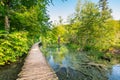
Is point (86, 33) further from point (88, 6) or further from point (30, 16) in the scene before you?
point (30, 16)

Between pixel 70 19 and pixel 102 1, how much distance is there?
1849 centimetres

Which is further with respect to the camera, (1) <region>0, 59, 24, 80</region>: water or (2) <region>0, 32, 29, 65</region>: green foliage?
(2) <region>0, 32, 29, 65</region>: green foliage

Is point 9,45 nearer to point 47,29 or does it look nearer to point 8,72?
point 8,72

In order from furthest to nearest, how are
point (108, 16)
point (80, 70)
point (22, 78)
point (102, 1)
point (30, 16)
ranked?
point (102, 1) < point (108, 16) < point (30, 16) < point (80, 70) < point (22, 78)

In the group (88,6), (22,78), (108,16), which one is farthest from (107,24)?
(22,78)

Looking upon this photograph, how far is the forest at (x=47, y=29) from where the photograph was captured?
10.8m

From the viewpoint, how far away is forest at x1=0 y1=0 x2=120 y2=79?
1080 cm

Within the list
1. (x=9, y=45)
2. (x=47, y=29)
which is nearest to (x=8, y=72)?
(x=9, y=45)

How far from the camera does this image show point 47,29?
13898 mm

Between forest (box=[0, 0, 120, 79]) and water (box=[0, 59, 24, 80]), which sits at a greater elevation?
forest (box=[0, 0, 120, 79])

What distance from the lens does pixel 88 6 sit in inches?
1139

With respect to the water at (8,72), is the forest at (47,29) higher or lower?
higher

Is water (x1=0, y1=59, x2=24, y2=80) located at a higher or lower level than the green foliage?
lower

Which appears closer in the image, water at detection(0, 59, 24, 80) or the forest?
water at detection(0, 59, 24, 80)
